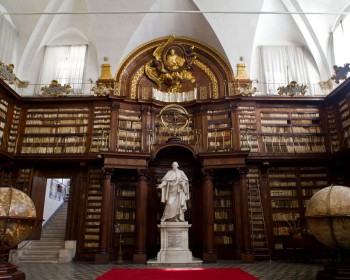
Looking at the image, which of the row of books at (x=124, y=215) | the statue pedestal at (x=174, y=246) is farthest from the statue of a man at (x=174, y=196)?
the row of books at (x=124, y=215)

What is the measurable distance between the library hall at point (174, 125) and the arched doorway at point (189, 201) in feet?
0.13

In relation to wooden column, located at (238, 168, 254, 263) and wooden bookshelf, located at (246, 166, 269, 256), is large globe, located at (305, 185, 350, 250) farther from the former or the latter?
wooden bookshelf, located at (246, 166, 269, 256)

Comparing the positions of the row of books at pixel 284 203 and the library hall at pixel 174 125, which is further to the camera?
the row of books at pixel 284 203

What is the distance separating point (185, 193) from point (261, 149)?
3535 mm

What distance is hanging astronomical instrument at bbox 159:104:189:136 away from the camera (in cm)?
1068

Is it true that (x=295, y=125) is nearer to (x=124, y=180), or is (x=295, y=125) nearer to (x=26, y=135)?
(x=124, y=180)

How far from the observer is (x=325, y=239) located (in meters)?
4.81

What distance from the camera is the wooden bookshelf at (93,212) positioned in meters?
9.61

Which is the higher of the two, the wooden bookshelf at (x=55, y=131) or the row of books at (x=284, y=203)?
the wooden bookshelf at (x=55, y=131)

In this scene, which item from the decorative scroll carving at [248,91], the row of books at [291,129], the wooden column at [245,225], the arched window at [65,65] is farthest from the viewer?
the arched window at [65,65]

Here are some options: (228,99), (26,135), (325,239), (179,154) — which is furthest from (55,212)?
(325,239)

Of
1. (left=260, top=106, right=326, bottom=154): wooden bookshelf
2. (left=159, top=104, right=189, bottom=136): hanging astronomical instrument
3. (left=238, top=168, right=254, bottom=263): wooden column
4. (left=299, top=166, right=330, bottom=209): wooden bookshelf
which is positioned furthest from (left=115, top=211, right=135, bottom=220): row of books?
(left=299, top=166, right=330, bottom=209): wooden bookshelf

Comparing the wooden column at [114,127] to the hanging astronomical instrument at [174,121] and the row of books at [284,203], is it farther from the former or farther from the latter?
the row of books at [284,203]

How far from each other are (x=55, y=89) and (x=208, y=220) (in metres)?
7.36
